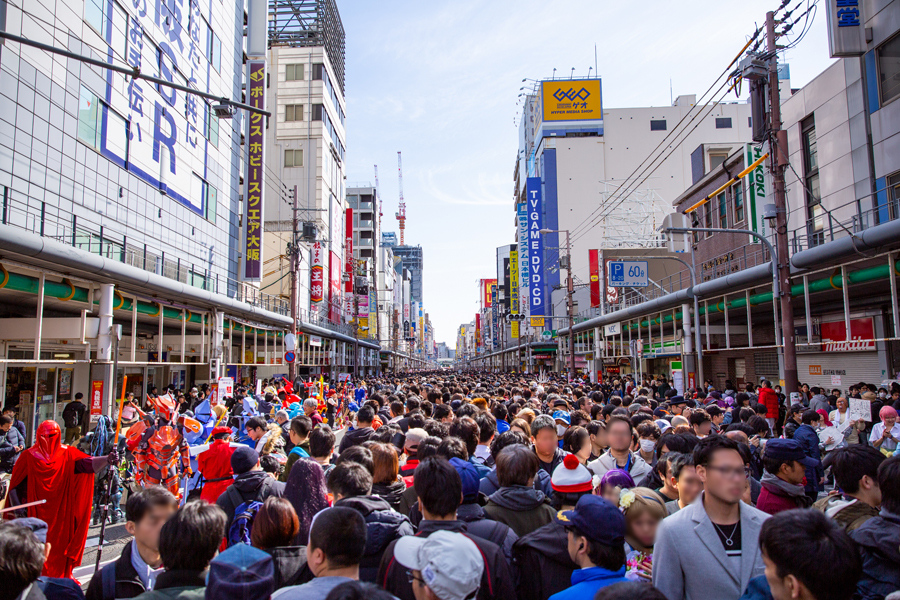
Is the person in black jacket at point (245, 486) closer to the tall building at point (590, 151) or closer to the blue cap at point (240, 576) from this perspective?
the blue cap at point (240, 576)

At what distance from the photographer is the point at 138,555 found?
340cm

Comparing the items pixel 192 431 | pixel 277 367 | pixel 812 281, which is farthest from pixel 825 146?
pixel 277 367

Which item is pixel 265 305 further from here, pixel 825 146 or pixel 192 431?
pixel 825 146

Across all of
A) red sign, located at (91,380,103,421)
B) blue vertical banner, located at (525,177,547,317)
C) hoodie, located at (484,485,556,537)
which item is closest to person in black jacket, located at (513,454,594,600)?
hoodie, located at (484,485,556,537)

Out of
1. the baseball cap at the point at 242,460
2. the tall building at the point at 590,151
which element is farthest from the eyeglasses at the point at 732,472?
the tall building at the point at 590,151

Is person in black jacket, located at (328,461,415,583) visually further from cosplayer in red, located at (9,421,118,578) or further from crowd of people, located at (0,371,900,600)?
cosplayer in red, located at (9,421,118,578)

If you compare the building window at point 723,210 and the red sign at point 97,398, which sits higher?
the building window at point 723,210

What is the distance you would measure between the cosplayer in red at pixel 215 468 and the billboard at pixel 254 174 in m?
28.0

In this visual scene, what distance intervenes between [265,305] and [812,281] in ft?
86.0

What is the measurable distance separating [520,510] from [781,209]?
1130cm

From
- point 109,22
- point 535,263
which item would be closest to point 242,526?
point 109,22

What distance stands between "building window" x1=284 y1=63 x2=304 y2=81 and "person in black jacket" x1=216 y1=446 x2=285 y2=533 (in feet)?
196

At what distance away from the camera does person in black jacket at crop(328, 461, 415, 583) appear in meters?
3.47

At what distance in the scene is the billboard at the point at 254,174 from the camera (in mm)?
31219
